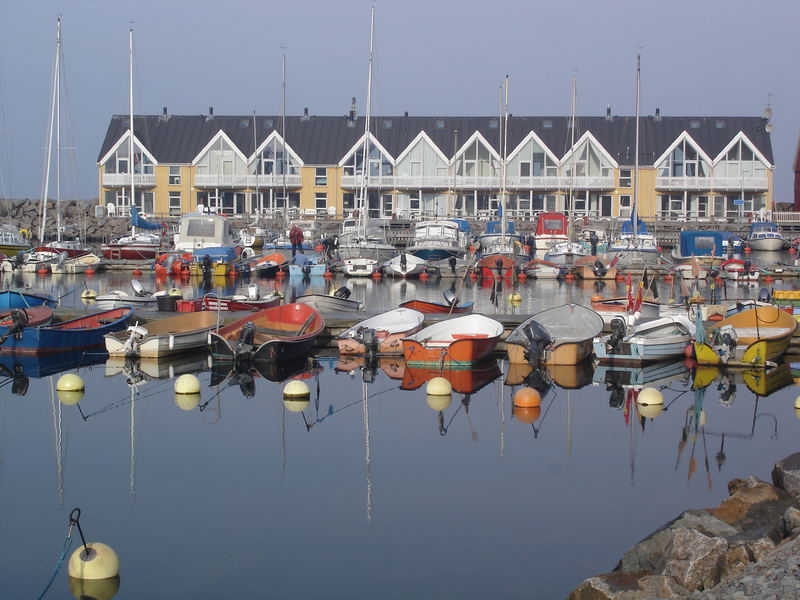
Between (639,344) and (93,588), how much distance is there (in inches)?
554

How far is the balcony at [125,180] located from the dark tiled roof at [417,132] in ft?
5.07

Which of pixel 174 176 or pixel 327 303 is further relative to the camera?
pixel 174 176

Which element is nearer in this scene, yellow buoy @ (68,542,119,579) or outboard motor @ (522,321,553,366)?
yellow buoy @ (68,542,119,579)

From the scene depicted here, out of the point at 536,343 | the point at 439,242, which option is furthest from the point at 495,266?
the point at 536,343

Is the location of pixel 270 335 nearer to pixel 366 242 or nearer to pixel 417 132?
pixel 366 242

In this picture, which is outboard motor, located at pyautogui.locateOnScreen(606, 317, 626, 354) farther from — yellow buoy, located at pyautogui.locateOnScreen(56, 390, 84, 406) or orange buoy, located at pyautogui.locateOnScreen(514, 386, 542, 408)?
yellow buoy, located at pyautogui.locateOnScreen(56, 390, 84, 406)

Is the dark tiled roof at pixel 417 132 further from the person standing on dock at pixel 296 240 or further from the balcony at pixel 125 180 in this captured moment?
the person standing on dock at pixel 296 240

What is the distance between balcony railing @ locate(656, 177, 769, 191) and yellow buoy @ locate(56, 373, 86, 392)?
57.7 metres

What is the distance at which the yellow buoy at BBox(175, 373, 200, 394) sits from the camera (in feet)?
63.3

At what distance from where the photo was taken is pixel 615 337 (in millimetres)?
22109

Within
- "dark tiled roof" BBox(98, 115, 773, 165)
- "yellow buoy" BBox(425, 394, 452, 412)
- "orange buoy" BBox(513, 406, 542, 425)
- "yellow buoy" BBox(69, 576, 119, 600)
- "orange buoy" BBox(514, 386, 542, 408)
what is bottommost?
"yellow buoy" BBox(69, 576, 119, 600)

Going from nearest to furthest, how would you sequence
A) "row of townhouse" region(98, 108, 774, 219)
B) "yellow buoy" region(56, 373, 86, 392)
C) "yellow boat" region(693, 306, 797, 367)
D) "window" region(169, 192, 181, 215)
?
"yellow buoy" region(56, 373, 86, 392) → "yellow boat" region(693, 306, 797, 367) → "row of townhouse" region(98, 108, 774, 219) → "window" region(169, 192, 181, 215)

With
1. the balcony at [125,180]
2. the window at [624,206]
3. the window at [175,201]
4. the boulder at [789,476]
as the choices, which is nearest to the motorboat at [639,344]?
the boulder at [789,476]

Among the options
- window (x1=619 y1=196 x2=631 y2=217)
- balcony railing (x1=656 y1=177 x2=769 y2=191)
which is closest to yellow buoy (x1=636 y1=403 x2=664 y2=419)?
window (x1=619 y1=196 x2=631 y2=217)
